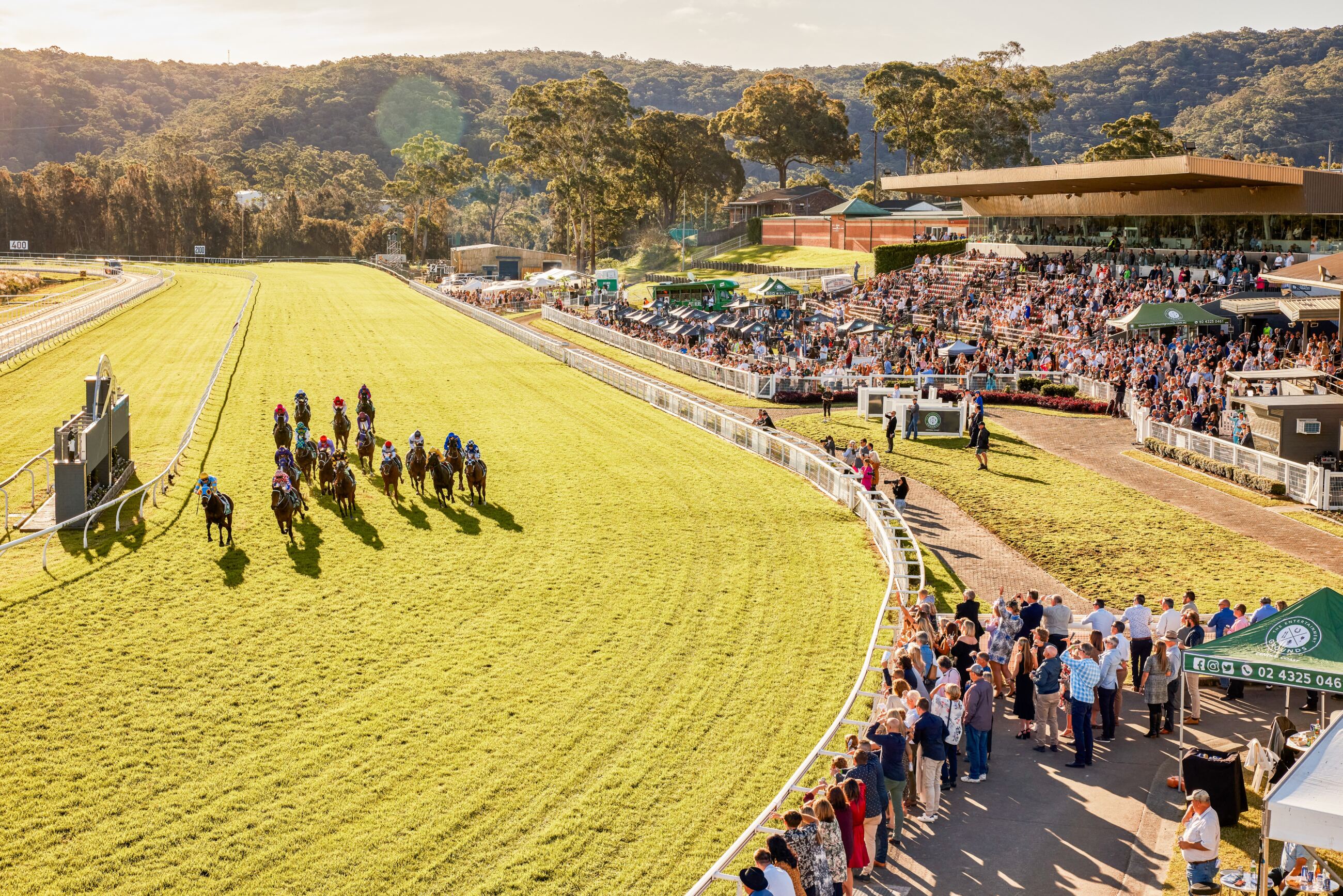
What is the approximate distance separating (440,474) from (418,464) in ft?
2.47

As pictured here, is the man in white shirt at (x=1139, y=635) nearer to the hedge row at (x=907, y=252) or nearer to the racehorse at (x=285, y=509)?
the racehorse at (x=285, y=509)

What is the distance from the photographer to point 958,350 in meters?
38.9

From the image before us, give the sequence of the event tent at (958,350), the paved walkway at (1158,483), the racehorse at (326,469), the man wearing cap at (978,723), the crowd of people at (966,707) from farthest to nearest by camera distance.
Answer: the event tent at (958,350) → the racehorse at (326,469) → the paved walkway at (1158,483) → the man wearing cap at (978,723) → the crowd of people at (966,707)

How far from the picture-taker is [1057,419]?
35.0 metres

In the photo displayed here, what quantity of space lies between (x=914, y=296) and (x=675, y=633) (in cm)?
4005

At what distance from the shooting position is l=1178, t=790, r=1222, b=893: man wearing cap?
9.86 metres

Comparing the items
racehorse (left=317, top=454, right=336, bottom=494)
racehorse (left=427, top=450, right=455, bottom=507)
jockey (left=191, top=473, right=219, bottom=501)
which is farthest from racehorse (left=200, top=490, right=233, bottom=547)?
racehorse (left=427, top=450, right=455, bottom=507)

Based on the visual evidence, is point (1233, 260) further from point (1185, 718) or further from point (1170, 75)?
point (1170, 75)

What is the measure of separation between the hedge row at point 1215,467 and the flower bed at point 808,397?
984 cm

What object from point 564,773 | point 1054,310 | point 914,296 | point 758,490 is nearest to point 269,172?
point 914,296

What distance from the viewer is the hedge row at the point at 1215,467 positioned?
2488 cm

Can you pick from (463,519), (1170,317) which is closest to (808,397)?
(1170,317)

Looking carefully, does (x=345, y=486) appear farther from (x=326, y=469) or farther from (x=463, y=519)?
(x=463, y=519)

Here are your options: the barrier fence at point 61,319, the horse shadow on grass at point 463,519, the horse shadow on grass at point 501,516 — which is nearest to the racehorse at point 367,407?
the horse shadow on grass at point 463,519
